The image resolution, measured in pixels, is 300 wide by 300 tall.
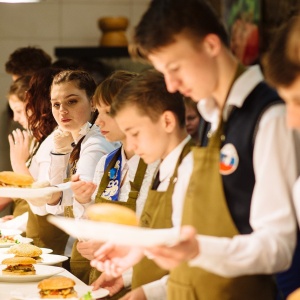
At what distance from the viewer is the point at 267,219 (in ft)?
6.02

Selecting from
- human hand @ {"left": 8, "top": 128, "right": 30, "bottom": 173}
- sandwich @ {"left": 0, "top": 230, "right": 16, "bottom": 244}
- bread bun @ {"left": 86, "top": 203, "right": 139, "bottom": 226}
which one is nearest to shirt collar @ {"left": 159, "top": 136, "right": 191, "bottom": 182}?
bread bun @ {"left": 86, "top": 203, "right": 139, "bottom": 226}

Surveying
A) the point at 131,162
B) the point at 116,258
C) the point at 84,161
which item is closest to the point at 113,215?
the point at 116,258

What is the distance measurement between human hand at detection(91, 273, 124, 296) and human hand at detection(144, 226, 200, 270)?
3.26 ft

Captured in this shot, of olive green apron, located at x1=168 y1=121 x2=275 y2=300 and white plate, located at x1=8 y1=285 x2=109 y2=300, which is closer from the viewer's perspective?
olive green apron, located at x1=168 y1=121 x2=275 y2=300

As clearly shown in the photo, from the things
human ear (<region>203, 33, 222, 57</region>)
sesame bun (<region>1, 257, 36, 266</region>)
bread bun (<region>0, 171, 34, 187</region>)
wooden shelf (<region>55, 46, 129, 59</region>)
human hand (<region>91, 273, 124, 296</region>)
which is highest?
wooden shelf (<region>55, 46, 129, 59</region>)

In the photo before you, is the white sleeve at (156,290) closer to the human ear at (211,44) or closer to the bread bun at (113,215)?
the bread bun at (113,215)

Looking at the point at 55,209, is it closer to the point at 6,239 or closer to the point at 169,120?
the point at 6,239

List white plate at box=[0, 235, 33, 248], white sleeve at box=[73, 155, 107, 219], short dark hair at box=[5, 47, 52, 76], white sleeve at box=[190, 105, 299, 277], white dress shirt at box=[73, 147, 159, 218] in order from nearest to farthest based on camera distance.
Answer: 1. white sleeve at box=[190, 105, 299, 277]
2. white dress shirt at box=[73, 147, 159, 218]
3. white sleeve at box=[73, 155, 107, 219]
4. white plate at box=[0, 235, 33, 248]
5. short dark hair at box=[5, 47, 52, 76]

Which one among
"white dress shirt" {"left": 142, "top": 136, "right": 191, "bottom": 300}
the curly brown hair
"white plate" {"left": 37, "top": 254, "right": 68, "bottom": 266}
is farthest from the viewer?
the curly brown hair

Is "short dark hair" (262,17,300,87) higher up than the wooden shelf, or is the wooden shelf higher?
the wooden shelf

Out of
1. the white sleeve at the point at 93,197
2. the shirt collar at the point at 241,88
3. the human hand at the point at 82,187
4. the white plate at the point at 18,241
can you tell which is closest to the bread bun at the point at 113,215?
the shirt collar at the point at 241,88

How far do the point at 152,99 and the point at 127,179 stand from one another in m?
0.67

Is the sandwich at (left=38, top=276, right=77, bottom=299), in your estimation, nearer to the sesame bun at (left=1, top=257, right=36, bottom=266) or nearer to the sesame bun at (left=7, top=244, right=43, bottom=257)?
the sesame bun at (left=1, top=257, right=36, bottom=266)

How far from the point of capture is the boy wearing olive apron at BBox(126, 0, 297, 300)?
6.05 ft
